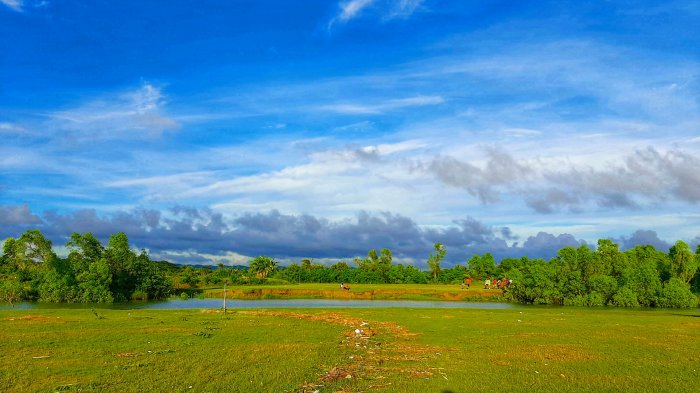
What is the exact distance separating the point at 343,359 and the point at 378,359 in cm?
170

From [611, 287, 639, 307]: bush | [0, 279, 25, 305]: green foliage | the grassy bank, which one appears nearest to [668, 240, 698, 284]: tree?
[611, 287, 639, 307]: bush

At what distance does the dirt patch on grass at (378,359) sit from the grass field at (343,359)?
2.1 inches

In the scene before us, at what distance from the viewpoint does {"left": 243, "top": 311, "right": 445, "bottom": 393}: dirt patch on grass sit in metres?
17.1

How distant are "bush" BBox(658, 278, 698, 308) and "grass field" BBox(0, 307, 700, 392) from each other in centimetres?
4862

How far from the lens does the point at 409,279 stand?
480 ft

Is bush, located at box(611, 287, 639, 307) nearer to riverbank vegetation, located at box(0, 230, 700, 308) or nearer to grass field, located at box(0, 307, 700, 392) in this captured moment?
riverbank vegetation, located at box(0, 230, 700, 308)

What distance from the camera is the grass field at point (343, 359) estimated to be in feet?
54.0

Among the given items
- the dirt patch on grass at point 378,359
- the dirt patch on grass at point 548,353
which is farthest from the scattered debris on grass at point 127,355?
the dirt patch on grass at point 548,353

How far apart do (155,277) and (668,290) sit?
99.5 m

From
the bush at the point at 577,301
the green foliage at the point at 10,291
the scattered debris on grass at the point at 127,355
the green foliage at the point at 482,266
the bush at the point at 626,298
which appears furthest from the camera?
the green foliage at the point at 482,266

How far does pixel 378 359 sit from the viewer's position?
21.7 metres

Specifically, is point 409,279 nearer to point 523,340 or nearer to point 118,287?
point 118,287

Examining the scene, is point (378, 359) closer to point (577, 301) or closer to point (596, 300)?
point (577, 301)

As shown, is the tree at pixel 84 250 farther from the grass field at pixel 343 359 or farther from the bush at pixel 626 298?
the bush at pixel 626 298
